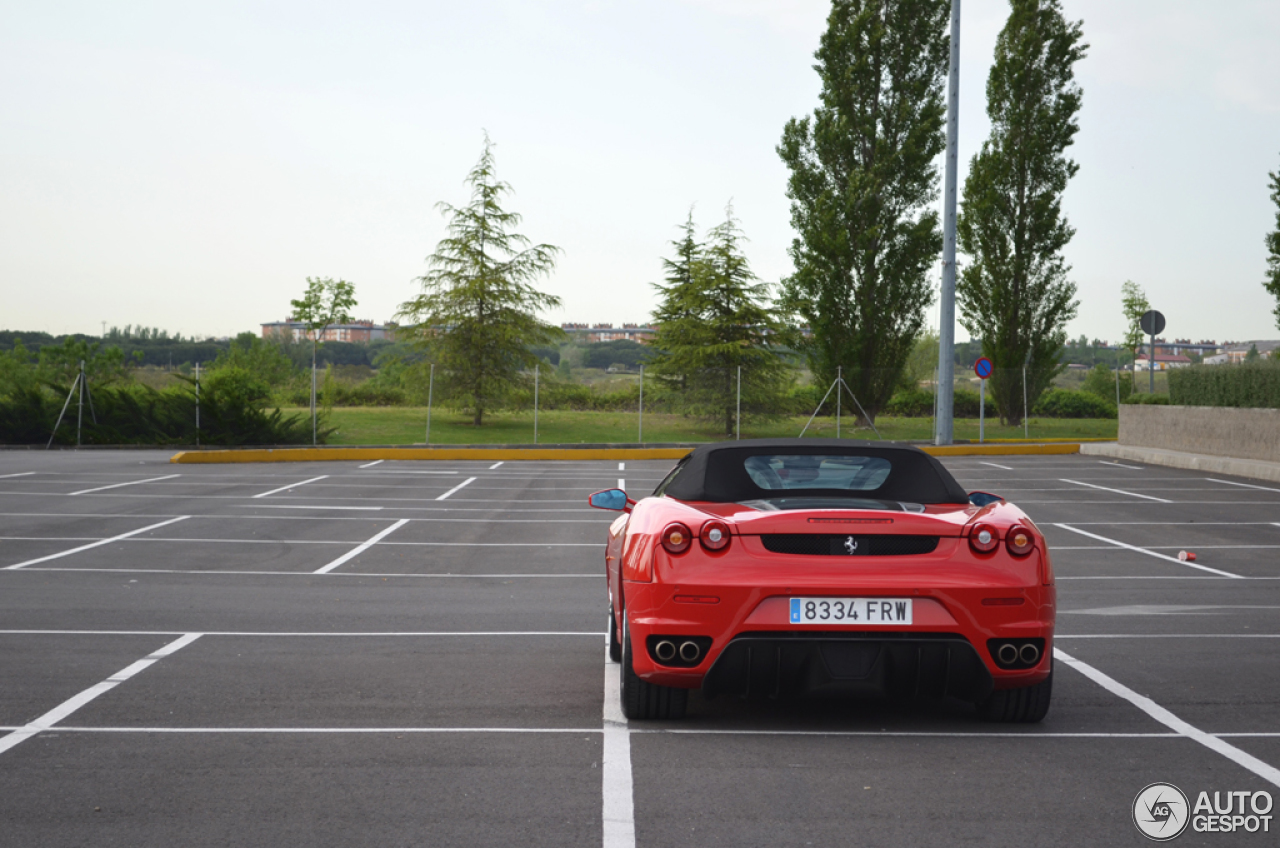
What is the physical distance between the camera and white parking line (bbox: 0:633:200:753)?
4.87 m

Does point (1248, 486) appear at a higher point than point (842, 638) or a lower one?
lower

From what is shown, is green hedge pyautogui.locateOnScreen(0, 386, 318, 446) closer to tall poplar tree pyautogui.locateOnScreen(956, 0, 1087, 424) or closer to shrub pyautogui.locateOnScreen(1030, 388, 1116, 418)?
tall poplar tree pyautogui.locateOnScreen(956, 0, 1087, 424)

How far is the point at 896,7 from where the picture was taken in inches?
1506

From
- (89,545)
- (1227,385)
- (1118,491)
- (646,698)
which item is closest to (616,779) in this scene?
(646,698)

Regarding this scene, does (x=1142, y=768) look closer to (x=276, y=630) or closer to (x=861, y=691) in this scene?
(x=861, y=691)

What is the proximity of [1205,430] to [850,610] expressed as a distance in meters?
25.0

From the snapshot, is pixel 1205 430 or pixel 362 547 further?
pixel 1205 430

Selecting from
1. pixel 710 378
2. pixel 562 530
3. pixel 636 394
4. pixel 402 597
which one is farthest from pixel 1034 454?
pixel 402 597

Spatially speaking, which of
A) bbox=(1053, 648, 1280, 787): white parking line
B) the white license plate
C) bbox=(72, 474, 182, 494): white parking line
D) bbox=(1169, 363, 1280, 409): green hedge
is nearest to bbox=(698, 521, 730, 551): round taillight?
the white license plate

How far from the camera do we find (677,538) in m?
4.77

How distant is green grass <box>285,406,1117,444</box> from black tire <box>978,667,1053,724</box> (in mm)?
28035

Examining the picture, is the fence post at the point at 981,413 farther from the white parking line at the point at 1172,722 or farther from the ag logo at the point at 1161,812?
the ag logo at the point at 1161,812

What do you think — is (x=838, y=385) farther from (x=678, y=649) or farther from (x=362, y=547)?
(x=678, y=649)

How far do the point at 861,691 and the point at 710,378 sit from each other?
97.5ft
